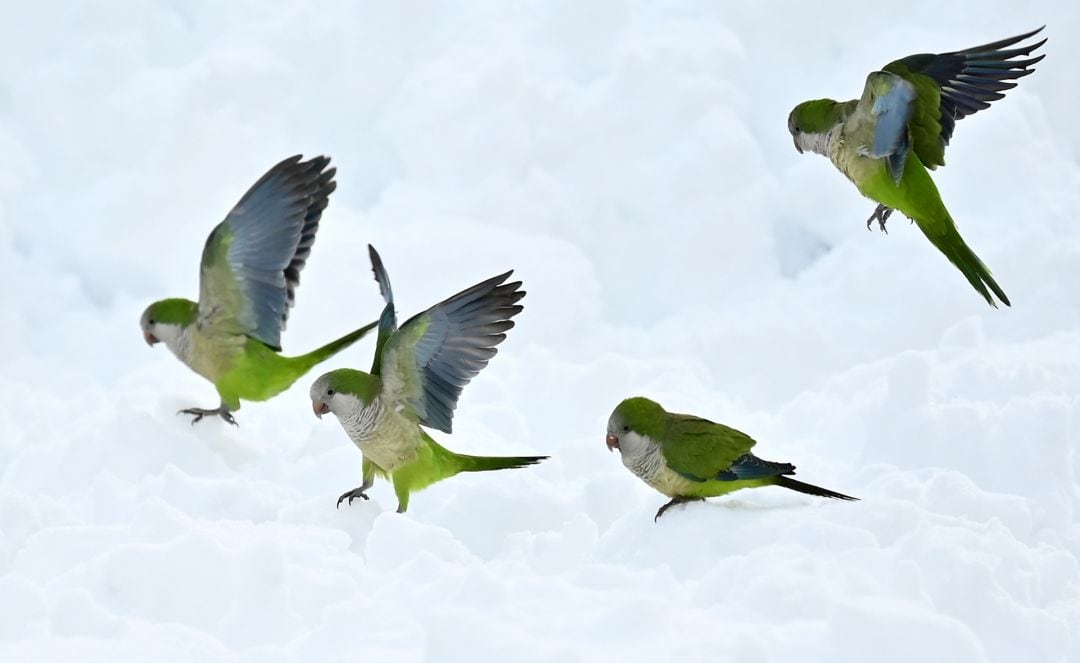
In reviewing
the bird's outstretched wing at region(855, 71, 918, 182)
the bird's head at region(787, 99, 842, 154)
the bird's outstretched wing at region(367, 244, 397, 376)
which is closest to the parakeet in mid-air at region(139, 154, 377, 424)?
the bird's outstretched wing at region(367, 244, 397, 376)

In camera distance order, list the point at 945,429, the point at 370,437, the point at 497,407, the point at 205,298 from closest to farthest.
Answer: the point at 370,437 < the point at 945,429 < the point at 205,298 < the point at 497,407

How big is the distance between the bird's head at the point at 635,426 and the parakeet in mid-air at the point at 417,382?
585 millimetres

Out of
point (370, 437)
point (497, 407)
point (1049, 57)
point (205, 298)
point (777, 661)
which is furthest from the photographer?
point (1049, 57)

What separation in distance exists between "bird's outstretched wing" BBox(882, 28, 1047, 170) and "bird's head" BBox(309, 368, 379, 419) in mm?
2232

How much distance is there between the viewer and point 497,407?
22.7 feet

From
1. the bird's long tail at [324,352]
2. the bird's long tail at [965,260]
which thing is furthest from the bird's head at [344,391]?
the bird's long tail at [965,260]

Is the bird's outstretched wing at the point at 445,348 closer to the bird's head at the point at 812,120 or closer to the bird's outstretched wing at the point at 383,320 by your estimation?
the bird's outstretched wing at the point at 383,320

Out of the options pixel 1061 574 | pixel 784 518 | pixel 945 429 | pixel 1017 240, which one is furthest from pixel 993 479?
pixel 1017 240

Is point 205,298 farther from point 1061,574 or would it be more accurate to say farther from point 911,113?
point 1061,574

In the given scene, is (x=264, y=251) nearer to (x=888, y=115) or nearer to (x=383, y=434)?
(x=383, y=434)

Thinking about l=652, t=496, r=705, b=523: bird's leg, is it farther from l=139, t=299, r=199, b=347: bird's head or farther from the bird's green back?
l=139, t=299, r=199, b=347: bird's head

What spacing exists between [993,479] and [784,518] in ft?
5.39

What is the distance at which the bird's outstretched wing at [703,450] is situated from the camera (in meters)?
4.68

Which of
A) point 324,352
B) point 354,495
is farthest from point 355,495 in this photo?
point 324,352
